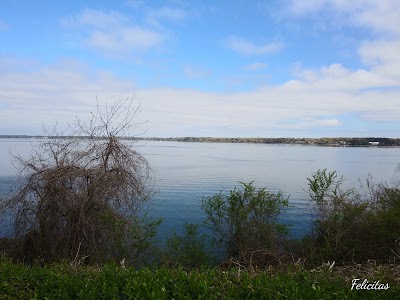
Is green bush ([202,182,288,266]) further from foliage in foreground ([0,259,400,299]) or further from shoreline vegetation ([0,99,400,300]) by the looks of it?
foliage in foreground ([0,259,400,299])

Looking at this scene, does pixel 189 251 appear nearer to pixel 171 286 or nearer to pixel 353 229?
pixel 353 229

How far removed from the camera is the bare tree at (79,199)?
1029 cm

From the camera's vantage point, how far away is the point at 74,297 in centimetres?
473

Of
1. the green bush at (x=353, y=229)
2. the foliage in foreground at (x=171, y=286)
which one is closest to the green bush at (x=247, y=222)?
the green bush at (x=353, y=229)

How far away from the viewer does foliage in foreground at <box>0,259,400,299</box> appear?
180 inches

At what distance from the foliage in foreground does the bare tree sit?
195 inches

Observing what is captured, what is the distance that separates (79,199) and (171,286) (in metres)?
6.49

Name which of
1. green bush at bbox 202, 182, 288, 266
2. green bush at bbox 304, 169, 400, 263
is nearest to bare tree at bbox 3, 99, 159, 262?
green bush at bbox 202, 182, 288, 266

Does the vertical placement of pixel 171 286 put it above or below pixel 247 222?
above

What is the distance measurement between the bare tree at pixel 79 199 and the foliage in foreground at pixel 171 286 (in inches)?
195

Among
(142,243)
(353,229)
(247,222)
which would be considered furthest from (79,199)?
(353,229)

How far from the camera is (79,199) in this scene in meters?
10.4

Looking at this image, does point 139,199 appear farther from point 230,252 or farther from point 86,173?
point 230,252

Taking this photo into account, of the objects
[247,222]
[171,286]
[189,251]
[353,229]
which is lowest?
[189,251]
